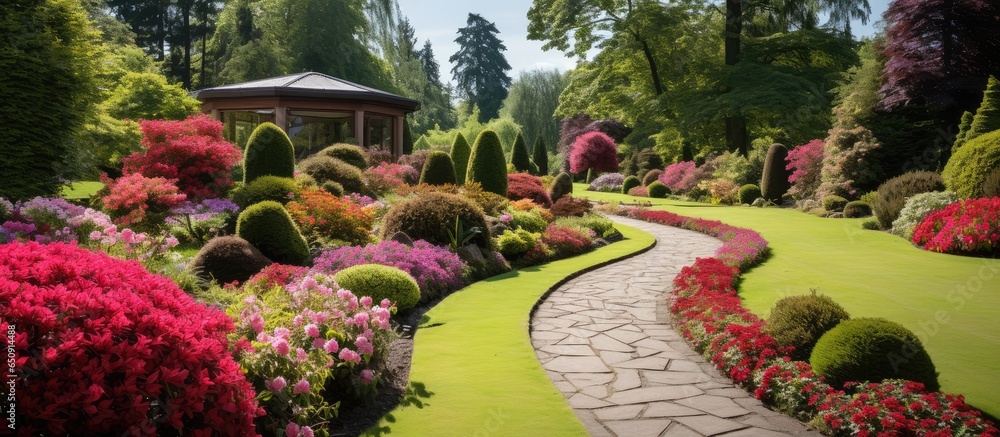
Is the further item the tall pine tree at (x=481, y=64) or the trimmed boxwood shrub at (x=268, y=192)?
the tall pine tree at (x=481, y=64)

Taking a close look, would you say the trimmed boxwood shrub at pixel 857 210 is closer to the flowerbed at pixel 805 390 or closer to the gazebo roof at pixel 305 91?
the flowerbed at pixel 805 390

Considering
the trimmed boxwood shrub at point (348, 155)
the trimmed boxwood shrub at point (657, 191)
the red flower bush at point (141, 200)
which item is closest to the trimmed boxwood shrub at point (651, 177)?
the trimmed boxwood shrub at point (657, 191)

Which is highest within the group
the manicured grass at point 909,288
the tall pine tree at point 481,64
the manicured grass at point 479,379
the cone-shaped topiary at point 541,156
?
the tall pine tree at point 481,64

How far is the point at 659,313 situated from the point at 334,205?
22.1ft

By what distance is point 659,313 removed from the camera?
26.7 feet

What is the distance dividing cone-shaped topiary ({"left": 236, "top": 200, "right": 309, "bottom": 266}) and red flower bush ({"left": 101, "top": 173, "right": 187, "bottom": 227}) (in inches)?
116

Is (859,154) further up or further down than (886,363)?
further up

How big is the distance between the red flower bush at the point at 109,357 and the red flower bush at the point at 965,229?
543 inches

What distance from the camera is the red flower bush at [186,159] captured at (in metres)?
13.4

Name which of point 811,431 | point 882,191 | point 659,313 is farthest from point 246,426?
point 882,191

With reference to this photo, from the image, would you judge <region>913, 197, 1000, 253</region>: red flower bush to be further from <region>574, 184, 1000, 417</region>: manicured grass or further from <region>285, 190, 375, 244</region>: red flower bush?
<region>285, 190, 375, 244</region>: red flower bush

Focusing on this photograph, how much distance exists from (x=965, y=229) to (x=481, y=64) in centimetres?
5985

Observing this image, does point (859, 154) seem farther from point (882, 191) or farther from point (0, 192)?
point (0, 192)

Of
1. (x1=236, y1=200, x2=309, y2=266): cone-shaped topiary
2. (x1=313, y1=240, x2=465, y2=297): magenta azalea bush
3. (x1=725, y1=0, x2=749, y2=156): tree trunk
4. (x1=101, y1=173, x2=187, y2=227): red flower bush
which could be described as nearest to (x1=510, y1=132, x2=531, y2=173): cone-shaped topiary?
(x1=725, y1=0, x2=749, y2=156): tree trunk
